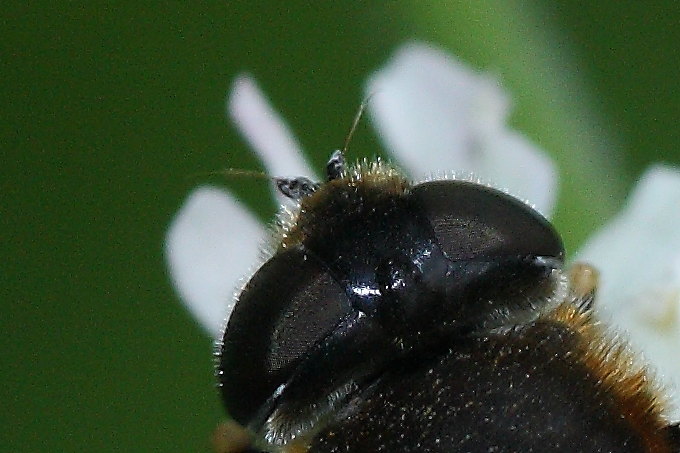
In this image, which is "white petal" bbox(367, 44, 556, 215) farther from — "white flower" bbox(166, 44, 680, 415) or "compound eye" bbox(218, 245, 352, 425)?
"compound eye" bbox(218, 245, 352, 425)

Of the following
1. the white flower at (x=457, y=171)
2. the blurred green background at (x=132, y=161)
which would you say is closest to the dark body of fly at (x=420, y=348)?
the white flower at (x=457, y=171)

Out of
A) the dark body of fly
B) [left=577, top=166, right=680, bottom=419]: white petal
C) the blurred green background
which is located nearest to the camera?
the dark body of fly

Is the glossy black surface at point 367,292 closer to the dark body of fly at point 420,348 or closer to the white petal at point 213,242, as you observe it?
the dark body of fly at point 420,348

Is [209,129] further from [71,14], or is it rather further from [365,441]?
[365,441]

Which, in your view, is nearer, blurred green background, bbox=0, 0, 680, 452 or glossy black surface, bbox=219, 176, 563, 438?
glossy black surface, bbox=219, 176, 563, 438

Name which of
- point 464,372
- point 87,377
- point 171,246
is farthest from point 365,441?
point 87,377

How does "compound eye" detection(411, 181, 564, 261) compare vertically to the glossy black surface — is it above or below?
above

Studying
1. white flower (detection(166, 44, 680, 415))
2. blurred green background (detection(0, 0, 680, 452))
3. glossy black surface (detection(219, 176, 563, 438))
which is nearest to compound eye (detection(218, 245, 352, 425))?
glossy black surface (detection(219, 176, 563, 438))
